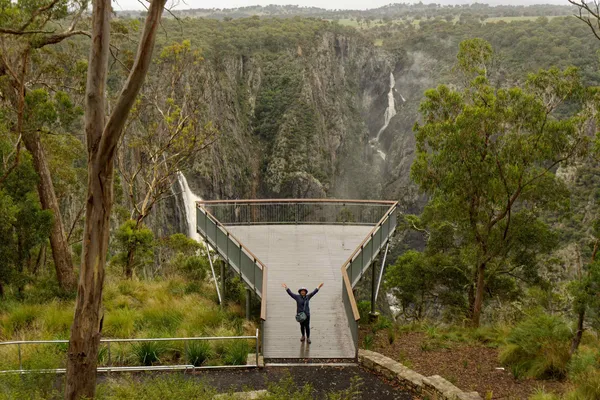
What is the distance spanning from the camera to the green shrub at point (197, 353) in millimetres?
10414

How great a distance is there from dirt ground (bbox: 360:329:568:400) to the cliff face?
167 ft

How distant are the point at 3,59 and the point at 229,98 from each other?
62277mm

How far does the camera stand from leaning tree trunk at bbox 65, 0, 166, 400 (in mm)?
7004

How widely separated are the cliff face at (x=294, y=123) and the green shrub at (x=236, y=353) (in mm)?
51748

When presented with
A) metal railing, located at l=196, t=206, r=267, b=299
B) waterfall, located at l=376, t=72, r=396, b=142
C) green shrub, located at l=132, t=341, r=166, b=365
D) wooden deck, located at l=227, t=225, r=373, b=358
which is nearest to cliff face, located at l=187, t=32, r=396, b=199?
waterfall, located at l=376, t=72, r=396, b=142

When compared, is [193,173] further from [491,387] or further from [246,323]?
[491,387]

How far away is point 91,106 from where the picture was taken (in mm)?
7098

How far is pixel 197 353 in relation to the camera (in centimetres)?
1045

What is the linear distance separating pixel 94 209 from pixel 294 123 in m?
74.1

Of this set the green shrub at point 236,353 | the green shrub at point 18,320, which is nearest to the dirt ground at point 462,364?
the green shrub at point 236,353

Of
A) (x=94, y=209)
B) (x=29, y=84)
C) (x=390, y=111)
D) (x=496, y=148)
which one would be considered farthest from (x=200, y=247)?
(x=390, y=111)

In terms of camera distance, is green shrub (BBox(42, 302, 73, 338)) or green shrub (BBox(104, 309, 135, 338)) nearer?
green shrub (BBox(42, 302, 73, 338))

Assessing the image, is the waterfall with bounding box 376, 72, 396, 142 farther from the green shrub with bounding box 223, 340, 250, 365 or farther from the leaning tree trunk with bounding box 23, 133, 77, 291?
the green shrub with bounding box 223, 340, 250, 365

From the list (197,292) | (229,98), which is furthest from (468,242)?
(229,98)
